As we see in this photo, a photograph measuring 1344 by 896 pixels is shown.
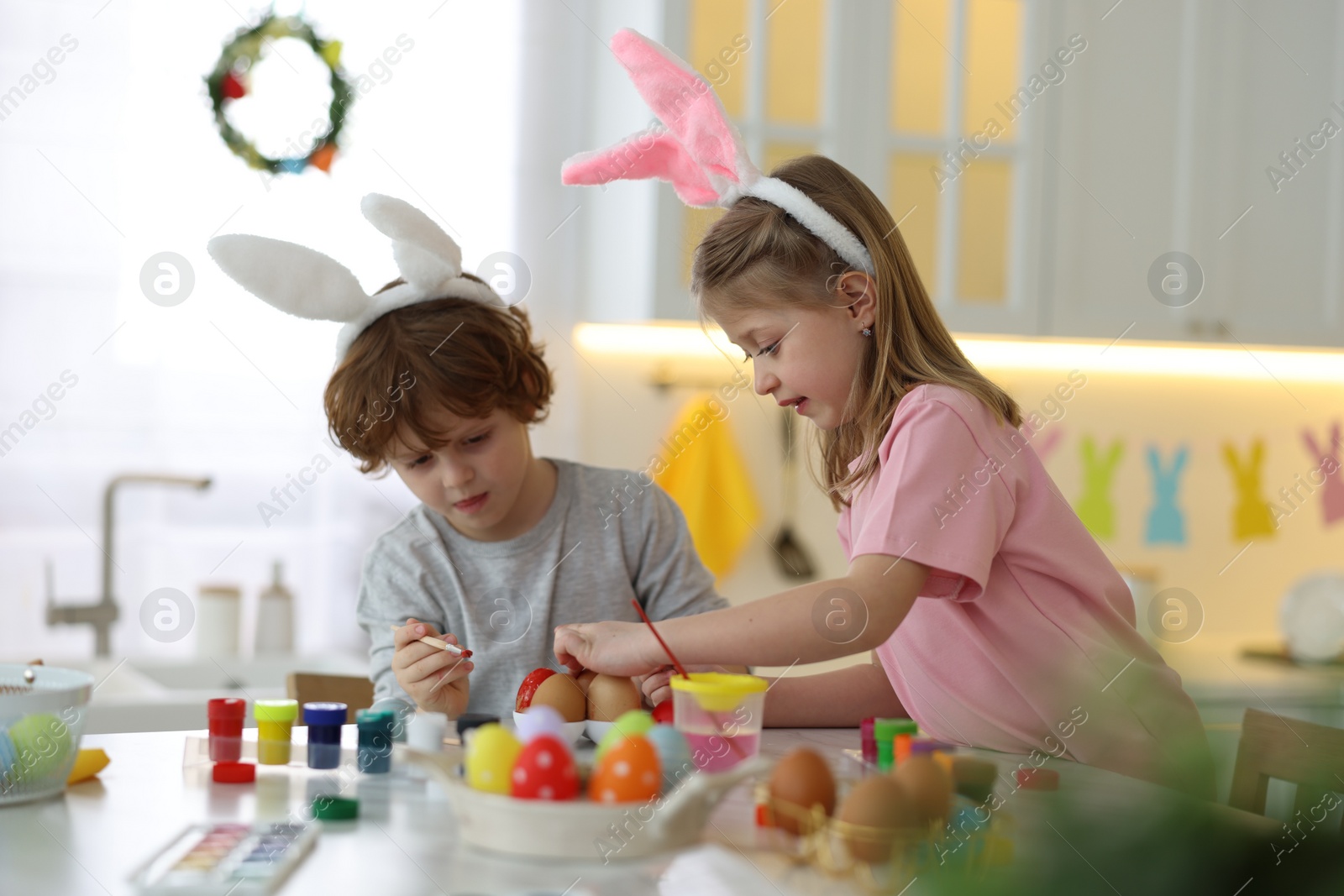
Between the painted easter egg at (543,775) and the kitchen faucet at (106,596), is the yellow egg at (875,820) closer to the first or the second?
the painted easter egg at (543,775)

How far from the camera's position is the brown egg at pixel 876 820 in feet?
2.16

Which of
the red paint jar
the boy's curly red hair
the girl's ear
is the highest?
the girl's ear

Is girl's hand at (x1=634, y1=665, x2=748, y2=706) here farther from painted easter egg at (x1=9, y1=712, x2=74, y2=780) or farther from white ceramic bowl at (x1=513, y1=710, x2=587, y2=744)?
painted easter egg at (x1=9, y1=712, x2=74, y2=780)

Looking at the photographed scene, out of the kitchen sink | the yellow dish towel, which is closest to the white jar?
the kitchen sink

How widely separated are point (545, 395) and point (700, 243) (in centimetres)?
42

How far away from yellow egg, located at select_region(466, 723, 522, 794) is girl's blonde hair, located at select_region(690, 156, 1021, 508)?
570 millimetres

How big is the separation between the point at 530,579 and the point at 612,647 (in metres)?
0.53

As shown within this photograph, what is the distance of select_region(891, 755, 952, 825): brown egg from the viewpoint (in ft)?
2.21

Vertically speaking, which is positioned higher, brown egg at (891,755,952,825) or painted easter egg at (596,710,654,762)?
brown egg at (891,755,952,825)

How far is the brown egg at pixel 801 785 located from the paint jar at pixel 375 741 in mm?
358

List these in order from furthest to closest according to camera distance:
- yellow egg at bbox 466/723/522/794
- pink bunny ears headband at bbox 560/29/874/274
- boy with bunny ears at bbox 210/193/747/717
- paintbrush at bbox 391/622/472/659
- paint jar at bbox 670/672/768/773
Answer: boy with bunny ears at bbox 210/193/747/717 < pink bunny ears headband at bbox 560/29/874/274 < paintbrush at bbox 391/622/472/659 < paint jar at bbox 670/672/768/773 < yellow egg at bbox 466/723/522/794

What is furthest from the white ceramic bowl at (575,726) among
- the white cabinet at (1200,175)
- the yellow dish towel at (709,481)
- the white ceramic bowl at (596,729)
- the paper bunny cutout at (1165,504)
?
the paper bunny cutout at (1165,504)

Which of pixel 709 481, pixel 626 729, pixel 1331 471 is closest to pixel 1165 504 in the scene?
pixel 1331 471

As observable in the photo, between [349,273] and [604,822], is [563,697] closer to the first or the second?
[604,822]
